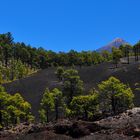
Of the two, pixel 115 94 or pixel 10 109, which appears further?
pixel 115 94

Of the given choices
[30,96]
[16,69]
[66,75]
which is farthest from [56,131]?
[16,69]

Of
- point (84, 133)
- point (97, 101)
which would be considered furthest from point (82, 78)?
point (84, 133)

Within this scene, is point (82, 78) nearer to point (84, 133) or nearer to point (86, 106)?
point (86, 106)

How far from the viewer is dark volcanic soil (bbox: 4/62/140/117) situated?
492 ft

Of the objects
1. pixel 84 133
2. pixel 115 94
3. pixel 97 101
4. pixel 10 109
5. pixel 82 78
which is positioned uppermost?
pixel 82 78

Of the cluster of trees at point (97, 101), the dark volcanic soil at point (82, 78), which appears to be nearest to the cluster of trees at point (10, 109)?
the cluster of trees at point (97, 101)

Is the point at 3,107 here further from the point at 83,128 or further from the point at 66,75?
the point at 83,128

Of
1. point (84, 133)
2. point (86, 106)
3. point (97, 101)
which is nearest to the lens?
point (84, 133)

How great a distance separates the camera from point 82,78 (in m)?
169

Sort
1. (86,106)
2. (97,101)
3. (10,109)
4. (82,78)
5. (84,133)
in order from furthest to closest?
(82,78), (97,101), (86,106), (10,109), (84,133)

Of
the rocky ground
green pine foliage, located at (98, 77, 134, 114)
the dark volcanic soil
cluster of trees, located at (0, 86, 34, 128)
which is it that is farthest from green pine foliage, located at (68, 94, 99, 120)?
the dark volcanic soil

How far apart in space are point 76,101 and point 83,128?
3997 cm

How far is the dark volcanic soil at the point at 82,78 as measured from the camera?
150000 mm

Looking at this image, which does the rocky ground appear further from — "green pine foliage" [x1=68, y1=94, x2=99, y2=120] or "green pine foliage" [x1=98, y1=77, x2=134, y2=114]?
"green pine foliage" [x1=98, y1=77, x2=134, y2=114]
